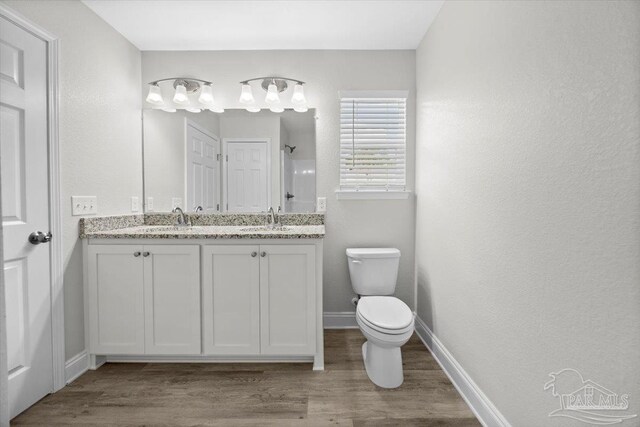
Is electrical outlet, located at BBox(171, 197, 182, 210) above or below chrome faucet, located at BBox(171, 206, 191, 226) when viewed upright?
above

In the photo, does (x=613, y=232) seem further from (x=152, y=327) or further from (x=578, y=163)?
(x=152, y=327)

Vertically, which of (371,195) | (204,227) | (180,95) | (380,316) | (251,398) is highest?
(180,95)

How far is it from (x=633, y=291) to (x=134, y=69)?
10.3ft

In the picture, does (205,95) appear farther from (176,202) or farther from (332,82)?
(332,82)

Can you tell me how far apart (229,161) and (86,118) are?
0.94m

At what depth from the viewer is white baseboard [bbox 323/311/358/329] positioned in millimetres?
2643

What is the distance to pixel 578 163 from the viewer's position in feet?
3.15

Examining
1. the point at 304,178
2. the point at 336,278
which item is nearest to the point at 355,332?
the point at 336,278

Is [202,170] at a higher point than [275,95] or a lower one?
lower

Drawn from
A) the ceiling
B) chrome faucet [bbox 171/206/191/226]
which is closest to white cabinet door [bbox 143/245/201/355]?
chrome faucet [bbox 171/206/191/226]

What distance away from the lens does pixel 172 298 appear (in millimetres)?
1964

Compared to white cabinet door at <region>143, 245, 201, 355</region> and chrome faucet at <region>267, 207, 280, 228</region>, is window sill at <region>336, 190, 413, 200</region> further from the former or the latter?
white cabinet door at <region>143, 245, 201, 355</region>

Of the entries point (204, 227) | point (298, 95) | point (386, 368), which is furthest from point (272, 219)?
point (386, 368)

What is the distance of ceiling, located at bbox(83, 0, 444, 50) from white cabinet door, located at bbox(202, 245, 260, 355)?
1560 mm
